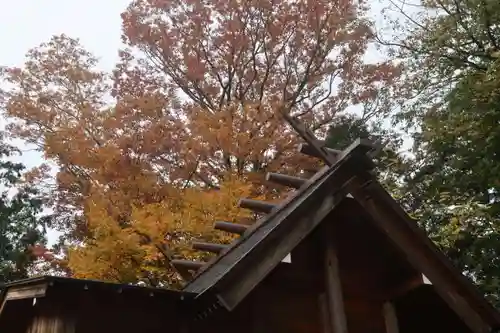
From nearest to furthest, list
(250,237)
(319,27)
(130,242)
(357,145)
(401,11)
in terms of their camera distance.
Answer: (357,145), (250,237), (130,242), (319,27), (401,11)

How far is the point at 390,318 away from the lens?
6.23m

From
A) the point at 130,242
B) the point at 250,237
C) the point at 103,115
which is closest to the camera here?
the point at 250,237

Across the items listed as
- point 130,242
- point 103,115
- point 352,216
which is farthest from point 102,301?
point 103,115

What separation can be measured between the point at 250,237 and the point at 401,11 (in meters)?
12.3

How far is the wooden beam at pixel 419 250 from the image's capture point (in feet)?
18.8

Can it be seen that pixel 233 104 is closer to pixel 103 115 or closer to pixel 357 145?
pixel 103 115

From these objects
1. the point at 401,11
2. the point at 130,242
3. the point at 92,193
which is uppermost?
the point at 401,11

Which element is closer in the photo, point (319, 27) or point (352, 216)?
point (352, 216)

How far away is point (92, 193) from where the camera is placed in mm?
12375

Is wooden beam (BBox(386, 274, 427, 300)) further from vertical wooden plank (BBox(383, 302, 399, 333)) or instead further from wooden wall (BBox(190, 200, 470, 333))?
vertical wooden plank (BBox(383, 302, 399, 333))

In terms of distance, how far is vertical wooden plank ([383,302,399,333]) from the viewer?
612 centimetres

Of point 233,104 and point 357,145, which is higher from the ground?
point 233,104

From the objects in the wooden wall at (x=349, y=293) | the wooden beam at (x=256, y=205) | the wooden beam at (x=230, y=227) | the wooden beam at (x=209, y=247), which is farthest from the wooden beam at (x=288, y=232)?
the wooden beam at (x=209, y=247)

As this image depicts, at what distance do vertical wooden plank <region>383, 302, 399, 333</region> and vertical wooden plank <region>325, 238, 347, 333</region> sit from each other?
0.89 metres
